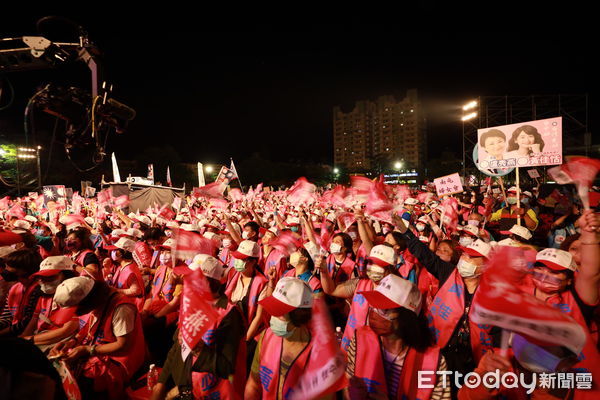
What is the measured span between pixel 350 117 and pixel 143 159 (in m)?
115

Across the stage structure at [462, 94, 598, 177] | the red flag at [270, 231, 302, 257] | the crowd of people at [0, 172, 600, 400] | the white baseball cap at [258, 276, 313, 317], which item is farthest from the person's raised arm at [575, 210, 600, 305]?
the stage structure at [462, 94, 598, 177]

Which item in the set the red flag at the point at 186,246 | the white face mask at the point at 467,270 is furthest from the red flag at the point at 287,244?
the white face mask at the point at 467,270

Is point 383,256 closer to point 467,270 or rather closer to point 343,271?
point 467,270

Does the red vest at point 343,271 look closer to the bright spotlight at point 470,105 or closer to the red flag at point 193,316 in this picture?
the red flag at point 193,316

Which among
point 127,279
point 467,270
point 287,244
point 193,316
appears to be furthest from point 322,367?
point 127,279

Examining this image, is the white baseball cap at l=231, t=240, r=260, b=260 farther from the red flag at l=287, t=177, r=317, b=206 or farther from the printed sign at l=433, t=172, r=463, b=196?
the printed sign at l=433, t=172, r=463, b=196

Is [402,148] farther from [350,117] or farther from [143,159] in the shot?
[143,159]

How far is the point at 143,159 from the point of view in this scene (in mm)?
46875

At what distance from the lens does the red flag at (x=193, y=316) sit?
2.22 m

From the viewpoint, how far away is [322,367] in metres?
2.00

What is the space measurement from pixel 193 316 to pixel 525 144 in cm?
766

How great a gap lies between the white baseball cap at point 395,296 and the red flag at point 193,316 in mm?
1169

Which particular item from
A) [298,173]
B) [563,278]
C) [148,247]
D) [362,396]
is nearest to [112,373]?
[362,396]

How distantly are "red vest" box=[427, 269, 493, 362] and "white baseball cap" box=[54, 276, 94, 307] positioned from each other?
332 cm
